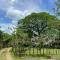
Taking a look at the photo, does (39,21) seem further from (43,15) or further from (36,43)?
(36,43)

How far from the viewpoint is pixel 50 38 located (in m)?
46.7

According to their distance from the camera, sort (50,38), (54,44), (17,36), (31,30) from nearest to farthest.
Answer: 1. (17,36)
2. (50,38)
3. (54,44)
4. (31,30)

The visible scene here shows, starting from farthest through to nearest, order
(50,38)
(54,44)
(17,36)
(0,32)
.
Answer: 1. (0,32)
2. (54,44)
3. (50,38)
4. (17,36)

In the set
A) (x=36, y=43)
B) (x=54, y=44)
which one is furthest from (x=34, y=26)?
(x=36, y=43)

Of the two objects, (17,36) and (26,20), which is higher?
(26,20)

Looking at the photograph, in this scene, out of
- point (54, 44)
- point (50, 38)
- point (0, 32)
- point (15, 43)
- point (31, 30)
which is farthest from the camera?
point (0, 32)

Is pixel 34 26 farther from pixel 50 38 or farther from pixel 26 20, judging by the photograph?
pixel 50 38

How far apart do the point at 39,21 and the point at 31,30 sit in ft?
15.3

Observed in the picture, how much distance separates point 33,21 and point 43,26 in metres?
3.48

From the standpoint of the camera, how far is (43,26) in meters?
67.1

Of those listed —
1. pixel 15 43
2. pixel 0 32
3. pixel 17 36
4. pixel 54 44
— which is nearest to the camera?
pixel 15 43

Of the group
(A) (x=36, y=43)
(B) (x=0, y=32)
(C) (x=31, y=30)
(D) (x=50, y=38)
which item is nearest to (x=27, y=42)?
(A) (x=36, y=43)

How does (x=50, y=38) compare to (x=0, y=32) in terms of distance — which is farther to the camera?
(x=0, y=32)

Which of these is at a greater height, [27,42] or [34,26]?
[34,26]
